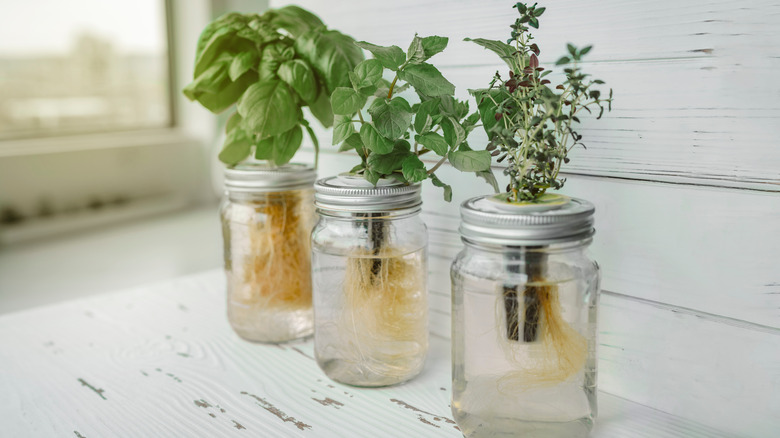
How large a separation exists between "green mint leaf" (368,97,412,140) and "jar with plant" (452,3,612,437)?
85 millimetres

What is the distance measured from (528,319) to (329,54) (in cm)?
38

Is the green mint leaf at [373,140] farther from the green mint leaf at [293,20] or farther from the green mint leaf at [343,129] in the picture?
the green mint leaf at [293,20]

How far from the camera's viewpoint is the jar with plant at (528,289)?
522 mm

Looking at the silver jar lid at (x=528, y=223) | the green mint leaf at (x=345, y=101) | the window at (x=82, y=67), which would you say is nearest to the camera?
the silver jar lid at (x=528, y=223)

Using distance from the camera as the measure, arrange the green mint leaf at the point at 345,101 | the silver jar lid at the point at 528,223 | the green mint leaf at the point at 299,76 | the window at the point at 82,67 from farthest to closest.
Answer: the window at the point at 82,67 < the green mint leaf at the point at 299,76 < the green mint leaf at the point at 345,101 < the silver jar lid at the point at 528,223

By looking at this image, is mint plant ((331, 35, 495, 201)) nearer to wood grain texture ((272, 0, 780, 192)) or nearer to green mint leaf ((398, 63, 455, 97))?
green mint leaf ((398, 63, 455, 97))

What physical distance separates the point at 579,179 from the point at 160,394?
50 centimetres

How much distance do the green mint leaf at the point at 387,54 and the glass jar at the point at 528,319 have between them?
0.16m

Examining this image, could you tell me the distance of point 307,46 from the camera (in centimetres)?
74

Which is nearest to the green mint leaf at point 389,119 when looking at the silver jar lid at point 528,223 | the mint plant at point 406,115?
the mint plant at point 406,115

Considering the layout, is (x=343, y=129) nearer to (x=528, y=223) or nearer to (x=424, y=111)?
(x=424, y=111)

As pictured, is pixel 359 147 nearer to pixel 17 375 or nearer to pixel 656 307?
pixel 656 307

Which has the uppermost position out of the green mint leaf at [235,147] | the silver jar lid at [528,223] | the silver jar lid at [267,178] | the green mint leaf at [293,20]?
the green mint leaf at [293,20]

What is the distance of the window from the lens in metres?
2.37
